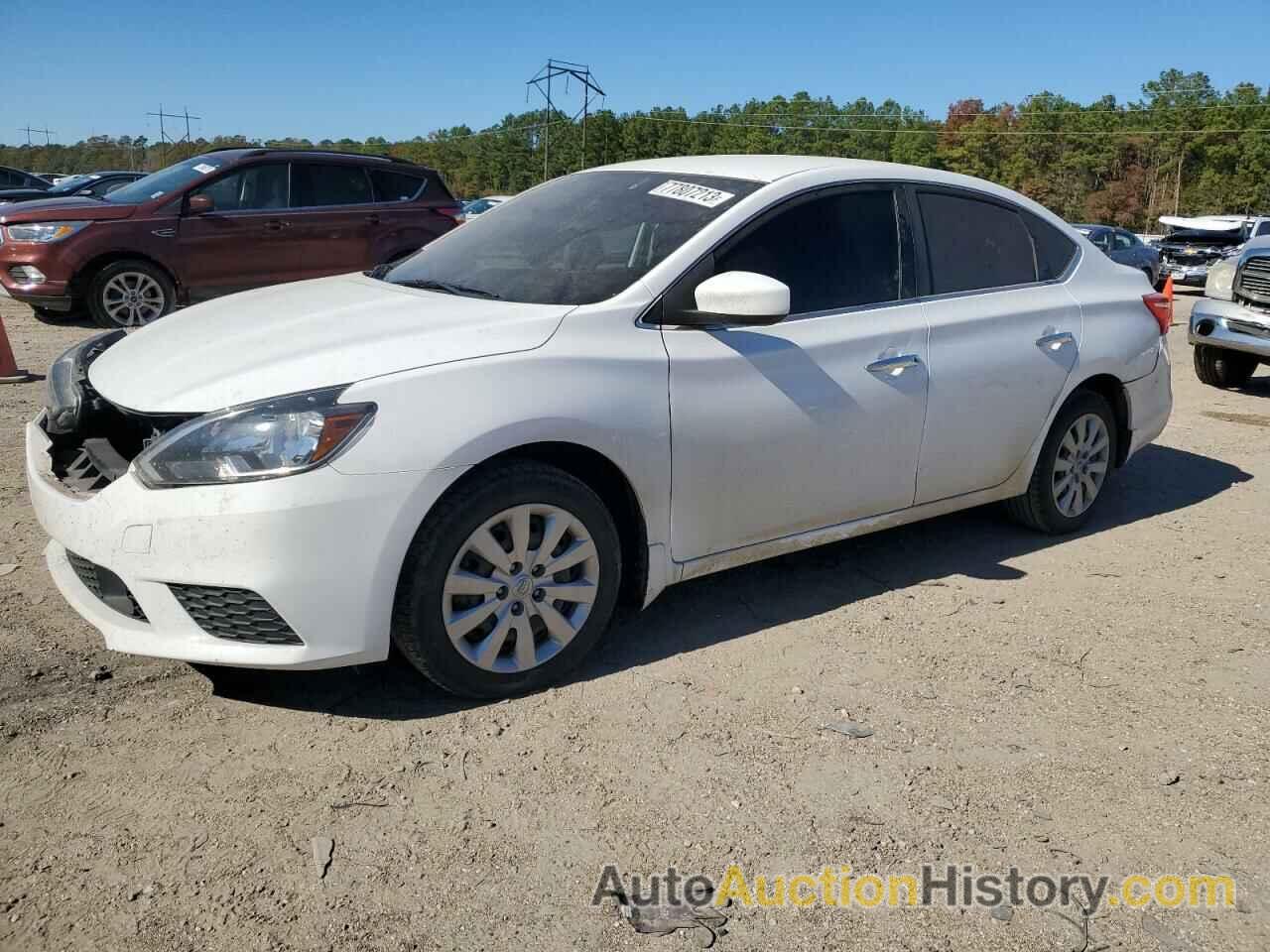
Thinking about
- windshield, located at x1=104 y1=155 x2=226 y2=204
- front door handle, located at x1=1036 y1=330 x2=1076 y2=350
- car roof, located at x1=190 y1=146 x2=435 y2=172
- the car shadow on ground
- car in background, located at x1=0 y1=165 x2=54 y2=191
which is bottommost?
the car shadow on ground

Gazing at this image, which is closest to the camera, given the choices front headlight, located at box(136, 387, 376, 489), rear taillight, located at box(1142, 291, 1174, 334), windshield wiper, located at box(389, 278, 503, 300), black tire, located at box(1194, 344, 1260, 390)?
front headlight, located at box(136, 387, 376, 489)

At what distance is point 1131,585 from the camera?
4621mm

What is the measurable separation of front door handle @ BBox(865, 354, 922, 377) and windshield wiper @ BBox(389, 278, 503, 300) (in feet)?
4.69

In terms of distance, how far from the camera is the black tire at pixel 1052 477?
4.90 m

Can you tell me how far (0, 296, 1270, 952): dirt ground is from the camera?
2.45 metres

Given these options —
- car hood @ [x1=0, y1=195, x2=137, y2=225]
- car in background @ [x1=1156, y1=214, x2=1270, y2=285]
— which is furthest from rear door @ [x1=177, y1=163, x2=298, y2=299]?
car in background @ [x1=1156, y1=214, x2=1270, y2=285]

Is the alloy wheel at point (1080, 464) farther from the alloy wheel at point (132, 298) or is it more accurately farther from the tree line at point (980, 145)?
the tree line at point (980, 145)

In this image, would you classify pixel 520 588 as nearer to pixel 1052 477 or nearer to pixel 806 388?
pixel 806 388

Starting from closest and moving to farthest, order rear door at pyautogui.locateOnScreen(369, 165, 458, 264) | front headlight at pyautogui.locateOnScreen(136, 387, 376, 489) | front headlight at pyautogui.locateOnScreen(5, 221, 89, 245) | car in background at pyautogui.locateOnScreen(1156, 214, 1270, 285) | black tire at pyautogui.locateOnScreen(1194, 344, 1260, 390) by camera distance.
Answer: front headlight at pyautogui.locateOnScreen(136, 387, 376, 489) < black tire at pyautogui.locateOnScreen(1194, 344, 1260, 390) < front headlight at pyautogui.locateOnScreen(5, 221, 89, 245) < rear door at pyautogui.locateOnScreen(369, 165, 458, 264) < car in background at pyautogui.locateOnScreen(1156, 214, 1270, 285)

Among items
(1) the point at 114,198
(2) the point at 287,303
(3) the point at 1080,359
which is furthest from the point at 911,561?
(1) the point at 114,198

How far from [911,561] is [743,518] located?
52.7 inches

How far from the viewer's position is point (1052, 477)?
4945 millimetres

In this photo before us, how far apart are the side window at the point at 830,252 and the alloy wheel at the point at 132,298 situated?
26.1 ft

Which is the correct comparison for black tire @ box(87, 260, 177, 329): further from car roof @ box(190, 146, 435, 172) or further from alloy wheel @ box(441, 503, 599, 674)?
alloy wheel @ box(441, 503, 599, 674)
